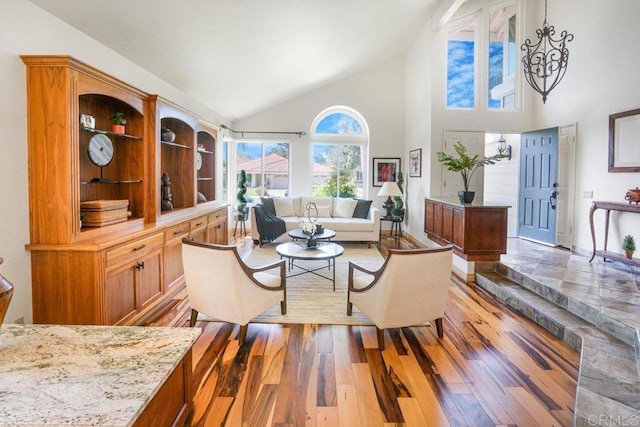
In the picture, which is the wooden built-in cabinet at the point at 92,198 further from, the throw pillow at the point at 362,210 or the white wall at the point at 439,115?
the white wall at the point at 439,115

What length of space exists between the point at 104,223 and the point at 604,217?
608 cm

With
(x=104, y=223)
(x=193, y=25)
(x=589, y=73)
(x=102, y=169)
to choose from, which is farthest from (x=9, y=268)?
(x=589, y=73)

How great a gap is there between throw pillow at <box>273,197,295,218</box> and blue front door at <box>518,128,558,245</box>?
175 inches

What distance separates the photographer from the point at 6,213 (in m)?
2.36

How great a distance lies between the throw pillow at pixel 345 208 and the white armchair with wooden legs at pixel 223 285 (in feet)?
15.0

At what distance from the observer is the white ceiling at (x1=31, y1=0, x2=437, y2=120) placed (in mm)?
3076

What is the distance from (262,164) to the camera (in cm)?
866

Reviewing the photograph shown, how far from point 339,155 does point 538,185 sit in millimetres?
4149

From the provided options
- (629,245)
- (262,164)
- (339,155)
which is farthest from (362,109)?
(629,245)

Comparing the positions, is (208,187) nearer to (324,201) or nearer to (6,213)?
(324,201)

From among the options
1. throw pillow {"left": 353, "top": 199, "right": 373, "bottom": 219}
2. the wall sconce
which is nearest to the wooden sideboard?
throw pillow {"left": 353, "top": 199, "right": 373, "bottom": 219}

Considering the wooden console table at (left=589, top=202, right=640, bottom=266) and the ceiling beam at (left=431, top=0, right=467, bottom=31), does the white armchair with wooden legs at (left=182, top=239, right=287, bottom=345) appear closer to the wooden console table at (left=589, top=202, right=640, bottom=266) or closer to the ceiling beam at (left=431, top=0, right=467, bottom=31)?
the wooden console table at (left=589, top=202, right=640, bottom=266)

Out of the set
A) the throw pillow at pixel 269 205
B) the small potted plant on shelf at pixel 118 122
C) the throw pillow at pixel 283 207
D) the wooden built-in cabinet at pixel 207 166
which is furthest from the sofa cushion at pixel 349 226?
the small potted plant on shelf at pixel 118 122

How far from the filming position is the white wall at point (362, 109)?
8.49m
